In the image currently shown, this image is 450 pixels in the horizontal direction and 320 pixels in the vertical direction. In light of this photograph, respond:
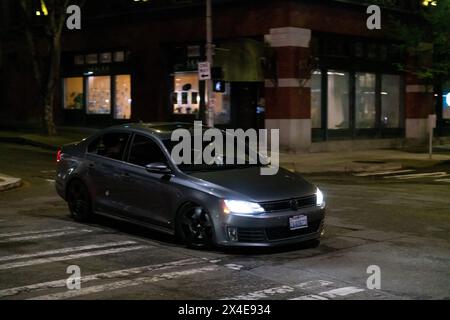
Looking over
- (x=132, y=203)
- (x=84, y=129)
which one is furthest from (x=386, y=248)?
(x=84, y=129)

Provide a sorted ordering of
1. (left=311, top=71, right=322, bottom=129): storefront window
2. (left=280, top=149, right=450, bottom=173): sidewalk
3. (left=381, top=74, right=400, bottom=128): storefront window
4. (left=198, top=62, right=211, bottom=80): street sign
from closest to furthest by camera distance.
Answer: (left=198, top=62, right=211, bottom=80): street sign < (left=280, top=149, right=450, bottom=173): sidewalk < (left=311, top=71, right=322, bottom=129): storefront window < (left=381, top=74, right=400, bottom=128): storefront window

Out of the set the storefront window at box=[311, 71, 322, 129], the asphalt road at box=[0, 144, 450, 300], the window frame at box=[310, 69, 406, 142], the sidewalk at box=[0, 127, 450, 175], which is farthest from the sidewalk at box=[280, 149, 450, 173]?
the asphalt road at box=[0, 144, 450, 300]

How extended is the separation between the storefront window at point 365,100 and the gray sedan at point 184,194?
1966 cm

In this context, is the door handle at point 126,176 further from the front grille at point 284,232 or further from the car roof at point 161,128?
the front grille at point 284,232

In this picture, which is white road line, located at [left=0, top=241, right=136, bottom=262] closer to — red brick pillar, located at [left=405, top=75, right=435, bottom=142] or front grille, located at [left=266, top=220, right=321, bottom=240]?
front grille, located at [left=266, top=220, right=321, bottom=240]

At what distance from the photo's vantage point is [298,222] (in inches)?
323

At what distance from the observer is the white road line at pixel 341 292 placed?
251 inches

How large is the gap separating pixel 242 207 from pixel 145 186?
5.76 ft

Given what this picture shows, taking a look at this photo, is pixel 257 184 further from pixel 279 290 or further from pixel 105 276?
pixel 105 276

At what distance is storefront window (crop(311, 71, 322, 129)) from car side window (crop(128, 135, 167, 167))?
57.0 ft

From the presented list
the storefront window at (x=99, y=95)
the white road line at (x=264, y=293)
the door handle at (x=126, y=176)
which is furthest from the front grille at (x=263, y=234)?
the storefront window at (x=99, y=95)

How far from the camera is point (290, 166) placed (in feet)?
70.6

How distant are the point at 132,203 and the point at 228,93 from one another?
18739mm

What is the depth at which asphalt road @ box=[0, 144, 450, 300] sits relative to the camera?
6555 millimetres
